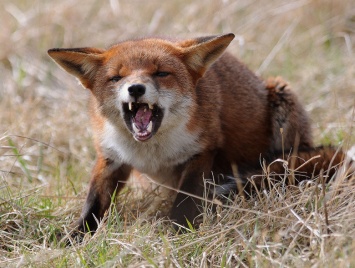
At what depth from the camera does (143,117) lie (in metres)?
5.15

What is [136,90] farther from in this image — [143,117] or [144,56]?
[144,56]

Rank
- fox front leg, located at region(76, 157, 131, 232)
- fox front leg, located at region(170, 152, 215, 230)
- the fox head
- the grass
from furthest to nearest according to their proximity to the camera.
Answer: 1. fox front leg, located at region(76, 157, 131, 232)
2. fox front leg, located at region(170, 152, 215, 230)
3. the fox head
4. the grass

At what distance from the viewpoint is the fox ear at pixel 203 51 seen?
5.21m

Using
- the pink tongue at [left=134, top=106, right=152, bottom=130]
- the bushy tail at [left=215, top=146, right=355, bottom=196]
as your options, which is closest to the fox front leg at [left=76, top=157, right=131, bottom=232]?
the pink tongue at [left=134, top=106, right=152, bottom=130]

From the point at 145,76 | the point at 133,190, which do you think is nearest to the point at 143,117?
the point at 145,76

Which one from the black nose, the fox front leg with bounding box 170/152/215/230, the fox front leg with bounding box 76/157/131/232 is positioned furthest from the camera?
the fox front leg with bounding box 76/157/131/232

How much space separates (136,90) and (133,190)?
1570 millimetres

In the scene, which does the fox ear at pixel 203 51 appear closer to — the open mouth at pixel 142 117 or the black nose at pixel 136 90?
the open mouth at pixel 142 117

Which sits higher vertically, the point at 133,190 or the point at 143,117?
the point at 143,117

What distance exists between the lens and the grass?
4.39 metres

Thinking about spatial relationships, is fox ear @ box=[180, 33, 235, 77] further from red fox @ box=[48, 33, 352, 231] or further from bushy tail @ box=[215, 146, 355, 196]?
bushy tail @ box=[215, 146, 355, 196]

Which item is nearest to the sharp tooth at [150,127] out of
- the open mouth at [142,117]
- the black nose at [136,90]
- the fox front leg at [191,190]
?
the open mouth at [142,117]

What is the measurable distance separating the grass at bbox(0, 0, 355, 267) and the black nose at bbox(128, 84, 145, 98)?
93 cm

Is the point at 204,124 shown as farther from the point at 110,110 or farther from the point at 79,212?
the point at 79,212
